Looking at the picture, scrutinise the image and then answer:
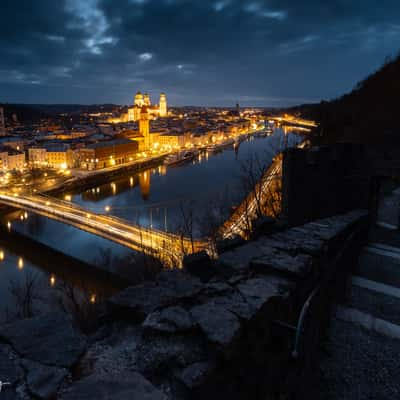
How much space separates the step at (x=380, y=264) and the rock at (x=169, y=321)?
2280 millimetres

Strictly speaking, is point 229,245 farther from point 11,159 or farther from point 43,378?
point 11,159

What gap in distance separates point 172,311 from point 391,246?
322 cm

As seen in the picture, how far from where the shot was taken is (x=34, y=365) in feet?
3.58

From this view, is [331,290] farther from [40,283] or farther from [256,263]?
[40,283]

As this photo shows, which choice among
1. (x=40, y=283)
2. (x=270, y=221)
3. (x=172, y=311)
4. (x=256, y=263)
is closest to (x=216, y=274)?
(x=256, y=263)

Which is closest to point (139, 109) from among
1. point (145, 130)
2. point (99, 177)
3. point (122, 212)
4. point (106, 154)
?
point (145, 130)

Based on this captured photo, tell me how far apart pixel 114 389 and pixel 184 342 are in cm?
38

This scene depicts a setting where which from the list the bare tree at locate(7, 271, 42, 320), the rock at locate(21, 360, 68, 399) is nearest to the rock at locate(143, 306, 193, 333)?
the rock at locate(21, 360, 68, 399)

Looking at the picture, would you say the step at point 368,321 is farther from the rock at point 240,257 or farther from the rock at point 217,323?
the rock at point 217,323

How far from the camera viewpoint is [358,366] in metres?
2.00

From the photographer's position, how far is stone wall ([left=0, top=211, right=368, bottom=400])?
1.08m

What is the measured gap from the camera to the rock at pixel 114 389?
0.99 metres

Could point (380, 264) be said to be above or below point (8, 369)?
below

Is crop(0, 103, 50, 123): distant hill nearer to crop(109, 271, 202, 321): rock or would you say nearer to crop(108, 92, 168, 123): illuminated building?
crop(108, 92, 168, 123): illuminated building
